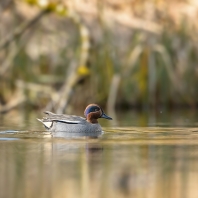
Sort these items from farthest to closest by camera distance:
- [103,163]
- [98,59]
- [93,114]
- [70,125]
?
A: [98,59], [93,114], [70,125], [103,163]

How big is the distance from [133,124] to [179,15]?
7.73 meters

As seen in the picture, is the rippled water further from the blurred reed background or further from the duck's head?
the blurred reed background

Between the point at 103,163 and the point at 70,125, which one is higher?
the point at 70,125

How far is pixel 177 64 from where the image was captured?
2014cm

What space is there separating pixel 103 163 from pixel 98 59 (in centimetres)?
1082

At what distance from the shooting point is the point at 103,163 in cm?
902

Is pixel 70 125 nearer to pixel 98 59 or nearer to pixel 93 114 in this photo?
pixel 93 114

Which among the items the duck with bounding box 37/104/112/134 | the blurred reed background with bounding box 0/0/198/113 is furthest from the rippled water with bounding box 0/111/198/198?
the blurred reed background with bounding box 0/0/198/113

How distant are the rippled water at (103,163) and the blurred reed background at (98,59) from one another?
6346 millimetres

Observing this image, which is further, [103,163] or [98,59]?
[98,59]

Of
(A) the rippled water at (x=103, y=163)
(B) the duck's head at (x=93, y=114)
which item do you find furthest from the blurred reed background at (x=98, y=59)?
(A) the rippled water at (x=103, y=163)

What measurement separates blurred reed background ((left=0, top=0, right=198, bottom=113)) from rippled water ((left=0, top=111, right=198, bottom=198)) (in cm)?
635

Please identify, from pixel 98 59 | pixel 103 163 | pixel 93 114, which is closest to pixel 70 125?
pixel 93 114

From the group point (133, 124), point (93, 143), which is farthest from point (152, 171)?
point (133, 124)
